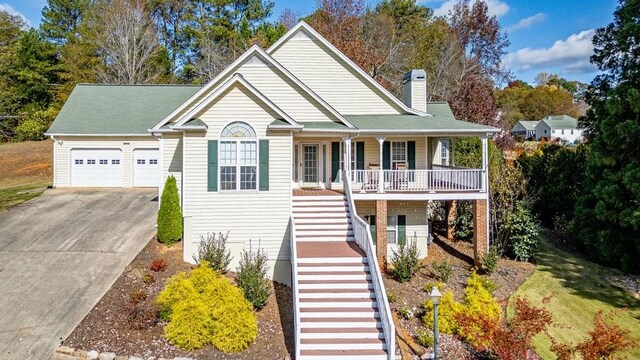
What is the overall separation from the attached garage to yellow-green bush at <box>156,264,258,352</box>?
14725 millimetres

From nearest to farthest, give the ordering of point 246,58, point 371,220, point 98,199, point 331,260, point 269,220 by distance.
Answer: point 331,260 → point 269,220 → point 246,58 → point 371,220 → point 98,199

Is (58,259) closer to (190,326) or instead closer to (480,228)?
(190,326)

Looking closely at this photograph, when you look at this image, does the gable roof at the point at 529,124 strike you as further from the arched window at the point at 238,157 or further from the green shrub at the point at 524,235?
the arched window at the point at 238,157

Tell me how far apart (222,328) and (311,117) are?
9.27m

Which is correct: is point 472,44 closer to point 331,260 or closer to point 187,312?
point 331,260

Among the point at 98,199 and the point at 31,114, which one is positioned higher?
the point at 31,114

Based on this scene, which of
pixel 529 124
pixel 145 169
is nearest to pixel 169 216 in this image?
pixel 145 169

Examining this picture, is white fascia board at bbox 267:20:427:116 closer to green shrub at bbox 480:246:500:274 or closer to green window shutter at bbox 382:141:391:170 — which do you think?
green window shutter at bbox 382:141:391:170

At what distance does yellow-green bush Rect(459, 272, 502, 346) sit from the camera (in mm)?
10203

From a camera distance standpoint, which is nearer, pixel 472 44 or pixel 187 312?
pixel 187 312

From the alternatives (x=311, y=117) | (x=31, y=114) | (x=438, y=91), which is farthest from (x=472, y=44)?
(x=31, y=114)

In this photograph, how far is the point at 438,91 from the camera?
129ft

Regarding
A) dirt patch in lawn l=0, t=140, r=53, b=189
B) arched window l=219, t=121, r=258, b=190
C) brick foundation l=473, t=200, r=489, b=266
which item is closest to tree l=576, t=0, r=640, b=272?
brick foundation l=473, t=200, r=489, b=266

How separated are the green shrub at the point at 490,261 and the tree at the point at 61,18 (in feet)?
167
